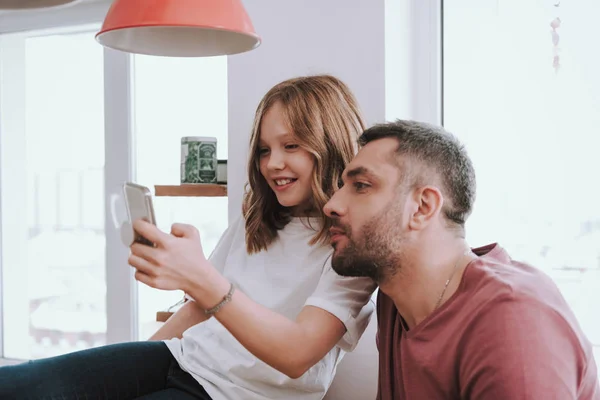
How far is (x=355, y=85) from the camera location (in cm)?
172

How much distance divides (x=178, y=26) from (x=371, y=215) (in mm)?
482

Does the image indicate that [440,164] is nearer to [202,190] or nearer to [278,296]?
[278,296]

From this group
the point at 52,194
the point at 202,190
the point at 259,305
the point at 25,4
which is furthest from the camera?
the point at 52,194

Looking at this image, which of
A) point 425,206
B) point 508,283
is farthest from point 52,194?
point 508,283

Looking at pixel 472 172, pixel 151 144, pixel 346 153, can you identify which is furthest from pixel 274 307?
pixel 151 144

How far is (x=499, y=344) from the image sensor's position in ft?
3.28

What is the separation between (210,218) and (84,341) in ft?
2.60

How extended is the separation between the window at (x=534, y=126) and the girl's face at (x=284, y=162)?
1.90 ft

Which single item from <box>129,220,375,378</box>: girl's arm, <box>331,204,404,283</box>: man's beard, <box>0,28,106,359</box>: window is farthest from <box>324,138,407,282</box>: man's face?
<box>0,28,106,359</box>: window

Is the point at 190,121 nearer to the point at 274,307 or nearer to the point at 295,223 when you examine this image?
the point at 295,223

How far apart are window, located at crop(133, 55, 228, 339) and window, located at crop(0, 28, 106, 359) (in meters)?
0.24

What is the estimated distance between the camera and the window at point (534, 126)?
1.69 meters

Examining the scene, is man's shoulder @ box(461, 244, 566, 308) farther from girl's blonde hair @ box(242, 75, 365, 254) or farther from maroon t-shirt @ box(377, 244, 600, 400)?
girl's blonde hair @ box(242, 75, 365, 254)

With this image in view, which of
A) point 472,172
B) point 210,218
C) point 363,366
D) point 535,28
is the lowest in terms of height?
point 363,366
